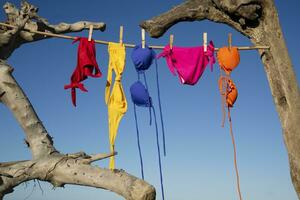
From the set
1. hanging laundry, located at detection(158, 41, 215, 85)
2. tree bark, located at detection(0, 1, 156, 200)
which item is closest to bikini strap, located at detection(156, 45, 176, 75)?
hanging laundry, located at detection(158, 41, 215, 85)

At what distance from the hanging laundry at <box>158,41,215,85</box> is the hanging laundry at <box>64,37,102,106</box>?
104 cm

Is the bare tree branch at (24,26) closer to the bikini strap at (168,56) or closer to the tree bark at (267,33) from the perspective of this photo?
the bikini strap at (168,56)

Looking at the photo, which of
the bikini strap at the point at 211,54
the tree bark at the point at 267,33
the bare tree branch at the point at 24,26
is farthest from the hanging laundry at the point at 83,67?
the bikini strap at the point at 211,54

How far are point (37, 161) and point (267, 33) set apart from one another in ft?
12.3

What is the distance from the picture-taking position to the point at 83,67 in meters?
5.63

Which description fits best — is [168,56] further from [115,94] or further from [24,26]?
[24,26]

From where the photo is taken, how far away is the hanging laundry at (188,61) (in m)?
5.87

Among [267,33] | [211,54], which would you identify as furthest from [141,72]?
[267,33]

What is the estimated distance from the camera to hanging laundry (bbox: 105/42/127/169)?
17.1 ft

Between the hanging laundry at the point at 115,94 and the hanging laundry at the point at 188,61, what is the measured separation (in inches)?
26.8

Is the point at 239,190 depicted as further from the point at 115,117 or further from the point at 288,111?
the point at 115,117

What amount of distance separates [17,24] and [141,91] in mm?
2280

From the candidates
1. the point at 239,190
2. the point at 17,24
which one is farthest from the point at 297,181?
the point at 17,24

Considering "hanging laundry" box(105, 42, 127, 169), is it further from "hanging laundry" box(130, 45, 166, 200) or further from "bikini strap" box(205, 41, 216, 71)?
"bikini strap" box(205, 41, 216, 71)
